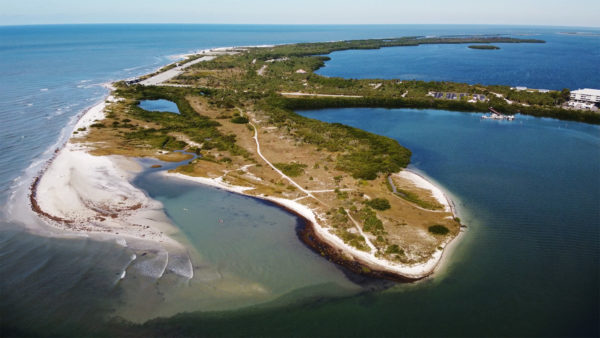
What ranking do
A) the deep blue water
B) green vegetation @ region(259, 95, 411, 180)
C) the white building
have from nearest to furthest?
green vegetation @ region(259, 95, 411, 180)
the white building
the deep blue water

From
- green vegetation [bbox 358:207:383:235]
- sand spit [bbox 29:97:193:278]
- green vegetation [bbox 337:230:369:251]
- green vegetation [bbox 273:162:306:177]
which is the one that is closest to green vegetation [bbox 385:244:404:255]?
green vegetation [bbox 337:230:369:251]

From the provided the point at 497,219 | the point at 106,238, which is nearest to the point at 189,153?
the point at 106,238

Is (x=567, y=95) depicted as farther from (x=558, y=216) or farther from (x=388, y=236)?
(x=388, y=236)

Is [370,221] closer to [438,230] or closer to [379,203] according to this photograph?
[379,203]

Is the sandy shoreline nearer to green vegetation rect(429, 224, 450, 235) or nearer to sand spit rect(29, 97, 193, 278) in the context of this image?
sand spit rect(29, 97, 193, 278)

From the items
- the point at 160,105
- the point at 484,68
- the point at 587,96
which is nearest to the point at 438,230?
the point at 587,96

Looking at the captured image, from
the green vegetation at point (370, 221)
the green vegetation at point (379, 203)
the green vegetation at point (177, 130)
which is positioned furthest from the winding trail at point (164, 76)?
the green vegetation at point (370, 221)

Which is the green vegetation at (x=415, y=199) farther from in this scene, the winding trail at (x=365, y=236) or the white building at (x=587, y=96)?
the white building at (x=587, y=96)
